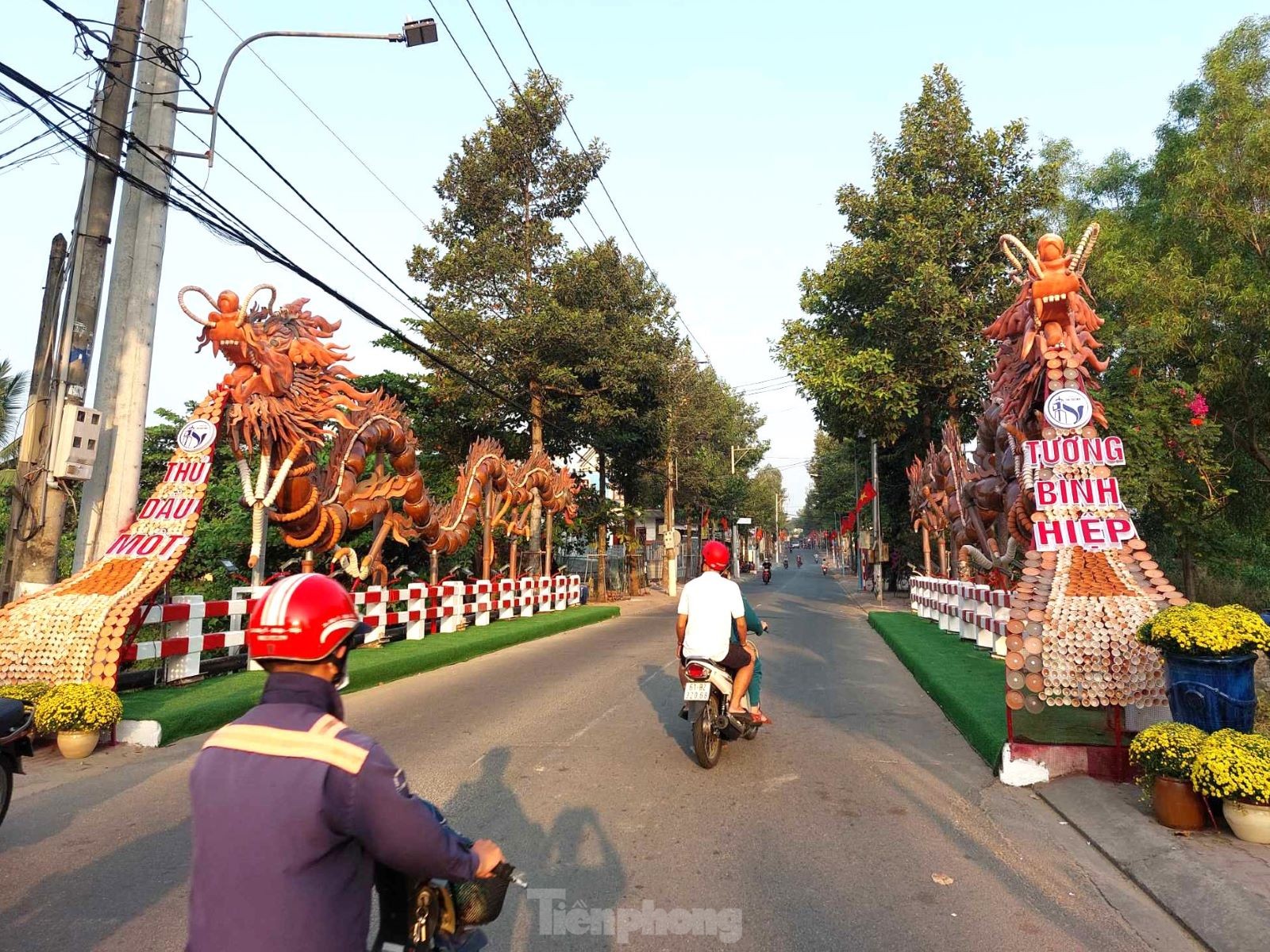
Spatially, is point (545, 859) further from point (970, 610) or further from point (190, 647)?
point (970, 610)

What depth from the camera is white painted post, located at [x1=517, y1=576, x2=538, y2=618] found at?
21547 mm

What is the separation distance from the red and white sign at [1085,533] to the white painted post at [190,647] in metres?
8.71

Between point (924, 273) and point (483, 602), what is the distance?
44.9 feet

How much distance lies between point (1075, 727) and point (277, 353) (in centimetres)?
968

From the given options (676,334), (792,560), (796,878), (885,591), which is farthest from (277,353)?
(792,560)

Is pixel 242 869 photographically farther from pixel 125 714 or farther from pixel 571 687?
pixel 571 687

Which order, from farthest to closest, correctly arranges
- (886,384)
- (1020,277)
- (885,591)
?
(885,591), (886,384), (1020,277)

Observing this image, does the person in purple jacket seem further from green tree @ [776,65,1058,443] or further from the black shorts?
green tree @ [776,65,1058,443]

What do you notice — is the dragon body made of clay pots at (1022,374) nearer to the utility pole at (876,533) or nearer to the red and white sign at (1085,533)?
the red and white sign at (1085,533)

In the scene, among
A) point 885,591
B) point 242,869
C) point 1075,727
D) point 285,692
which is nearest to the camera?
point 242,869

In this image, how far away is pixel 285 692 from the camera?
1979 mm

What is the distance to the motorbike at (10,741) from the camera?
16.1ft

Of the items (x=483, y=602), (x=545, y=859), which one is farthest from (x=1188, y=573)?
(x=545, y=859)

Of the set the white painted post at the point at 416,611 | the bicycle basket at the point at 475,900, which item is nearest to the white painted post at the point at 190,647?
the white painted post at the point at 416,611
